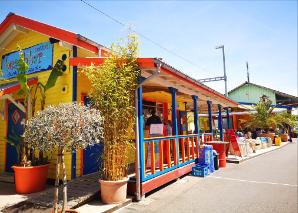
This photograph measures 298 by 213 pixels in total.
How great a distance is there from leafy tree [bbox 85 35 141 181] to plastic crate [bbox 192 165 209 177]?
12.0ft

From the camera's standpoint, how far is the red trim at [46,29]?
6985 mm

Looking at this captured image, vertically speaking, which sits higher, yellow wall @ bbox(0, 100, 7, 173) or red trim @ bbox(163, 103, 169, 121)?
red trim @ bbox(163, 103, 169, 121)

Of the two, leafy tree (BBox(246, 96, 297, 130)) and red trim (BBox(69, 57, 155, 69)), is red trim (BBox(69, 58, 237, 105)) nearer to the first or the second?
red trim (BBox(69, 57, 155, 69))

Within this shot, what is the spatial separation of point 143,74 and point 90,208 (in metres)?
3.42

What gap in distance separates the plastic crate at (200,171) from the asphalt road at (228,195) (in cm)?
23

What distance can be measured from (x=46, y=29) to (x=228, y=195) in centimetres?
713

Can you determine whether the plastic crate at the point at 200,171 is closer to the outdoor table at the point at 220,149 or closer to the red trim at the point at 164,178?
the red trim at the point at 164,178

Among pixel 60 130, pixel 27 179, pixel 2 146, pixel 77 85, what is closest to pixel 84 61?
pixel 77 85

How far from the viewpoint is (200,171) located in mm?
8586

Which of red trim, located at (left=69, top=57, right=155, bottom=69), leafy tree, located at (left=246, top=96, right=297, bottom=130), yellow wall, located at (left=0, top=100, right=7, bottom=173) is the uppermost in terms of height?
red trim, located at (left=69, top=57, right=155, bottom=69)

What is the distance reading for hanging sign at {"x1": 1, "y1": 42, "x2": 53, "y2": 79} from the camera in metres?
7.91

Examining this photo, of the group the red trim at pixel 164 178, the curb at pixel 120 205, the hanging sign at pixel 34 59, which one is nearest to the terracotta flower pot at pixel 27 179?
the curb at pixel 120 205

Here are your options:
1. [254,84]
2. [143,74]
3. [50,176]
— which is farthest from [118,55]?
[254,84]

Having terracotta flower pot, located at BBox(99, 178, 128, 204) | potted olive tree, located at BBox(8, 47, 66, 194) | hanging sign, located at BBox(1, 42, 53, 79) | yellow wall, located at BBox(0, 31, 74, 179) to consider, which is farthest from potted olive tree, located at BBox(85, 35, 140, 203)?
hanging sign, located at BBox(1, 42, 53, 79)
